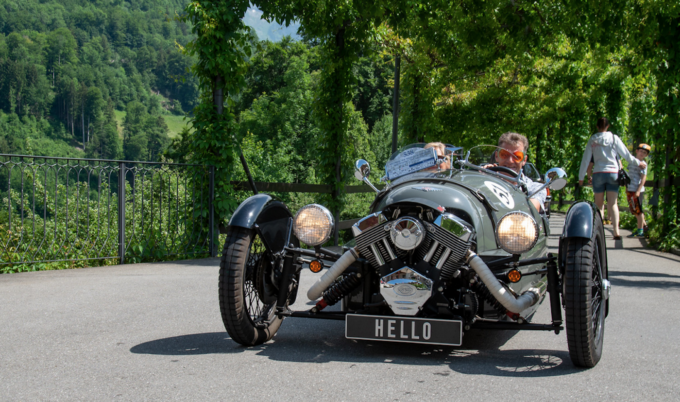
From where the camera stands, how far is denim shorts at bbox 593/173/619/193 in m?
9.55

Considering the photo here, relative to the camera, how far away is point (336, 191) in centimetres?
1176

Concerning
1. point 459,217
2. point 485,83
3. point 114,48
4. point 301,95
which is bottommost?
point 459,217

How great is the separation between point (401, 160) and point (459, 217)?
104cm

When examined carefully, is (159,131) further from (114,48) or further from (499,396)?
(499,396)

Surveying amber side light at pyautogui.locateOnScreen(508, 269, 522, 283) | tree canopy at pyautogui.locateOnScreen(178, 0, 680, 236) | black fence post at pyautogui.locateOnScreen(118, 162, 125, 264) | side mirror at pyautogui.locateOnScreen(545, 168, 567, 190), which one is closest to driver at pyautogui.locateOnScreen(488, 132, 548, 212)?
side mirror at pyautogui.locateOnScreen(545, 168, 567, 190)

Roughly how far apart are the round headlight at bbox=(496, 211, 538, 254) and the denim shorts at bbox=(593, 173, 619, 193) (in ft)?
22.2

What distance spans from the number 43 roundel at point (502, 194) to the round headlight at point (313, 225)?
1230mm

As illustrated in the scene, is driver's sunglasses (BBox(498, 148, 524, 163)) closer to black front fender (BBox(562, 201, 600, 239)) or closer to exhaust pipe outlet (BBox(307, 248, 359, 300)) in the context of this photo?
black front fender (BBox(562, 201, 600, 239))

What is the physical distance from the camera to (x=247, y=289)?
399cm

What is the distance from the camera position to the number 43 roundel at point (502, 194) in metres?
4.33

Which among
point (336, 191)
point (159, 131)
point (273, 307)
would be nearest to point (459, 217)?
point (273, 307)

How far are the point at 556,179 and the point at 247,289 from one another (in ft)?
7.95

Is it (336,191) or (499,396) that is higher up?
(336,191)

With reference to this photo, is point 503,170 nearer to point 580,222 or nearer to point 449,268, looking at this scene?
point 580,222
